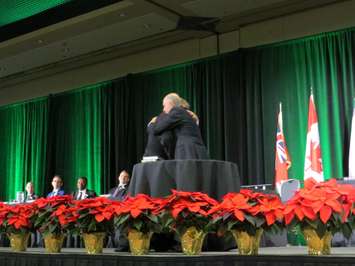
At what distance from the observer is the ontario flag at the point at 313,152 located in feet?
22.0

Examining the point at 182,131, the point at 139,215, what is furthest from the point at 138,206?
the point at 182,131

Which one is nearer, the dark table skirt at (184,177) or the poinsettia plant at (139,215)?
the poinsettia plant at (139,215)

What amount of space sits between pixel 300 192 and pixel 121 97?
24.4 ft

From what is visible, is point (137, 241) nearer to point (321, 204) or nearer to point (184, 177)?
point (184, 177)

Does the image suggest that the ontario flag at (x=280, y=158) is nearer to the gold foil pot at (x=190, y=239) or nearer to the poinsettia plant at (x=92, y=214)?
the poinsettia plant at (x=92, y=214)

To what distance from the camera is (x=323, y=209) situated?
214 centimetres

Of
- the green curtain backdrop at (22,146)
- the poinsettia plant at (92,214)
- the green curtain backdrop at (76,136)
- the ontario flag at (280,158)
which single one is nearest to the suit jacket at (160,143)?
Result: the poinsettia plant at (92,214)

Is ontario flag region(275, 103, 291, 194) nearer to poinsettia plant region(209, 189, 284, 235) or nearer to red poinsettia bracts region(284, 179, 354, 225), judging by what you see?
poinsettia plant region(209, 189, 284, 235)

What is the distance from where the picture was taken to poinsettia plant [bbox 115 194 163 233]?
2539mm

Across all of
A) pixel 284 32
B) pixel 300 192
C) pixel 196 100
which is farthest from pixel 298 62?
pixel 300 192

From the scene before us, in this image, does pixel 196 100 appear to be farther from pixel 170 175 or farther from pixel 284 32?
pixel 170 175

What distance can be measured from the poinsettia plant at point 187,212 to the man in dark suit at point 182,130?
1034mm

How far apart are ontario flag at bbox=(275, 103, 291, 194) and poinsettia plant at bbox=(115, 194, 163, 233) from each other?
4.48m

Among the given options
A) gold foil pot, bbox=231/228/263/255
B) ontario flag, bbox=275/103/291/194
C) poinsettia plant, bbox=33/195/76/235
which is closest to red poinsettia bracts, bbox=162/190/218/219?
gold foil pot, bbox=231/228/263/255
